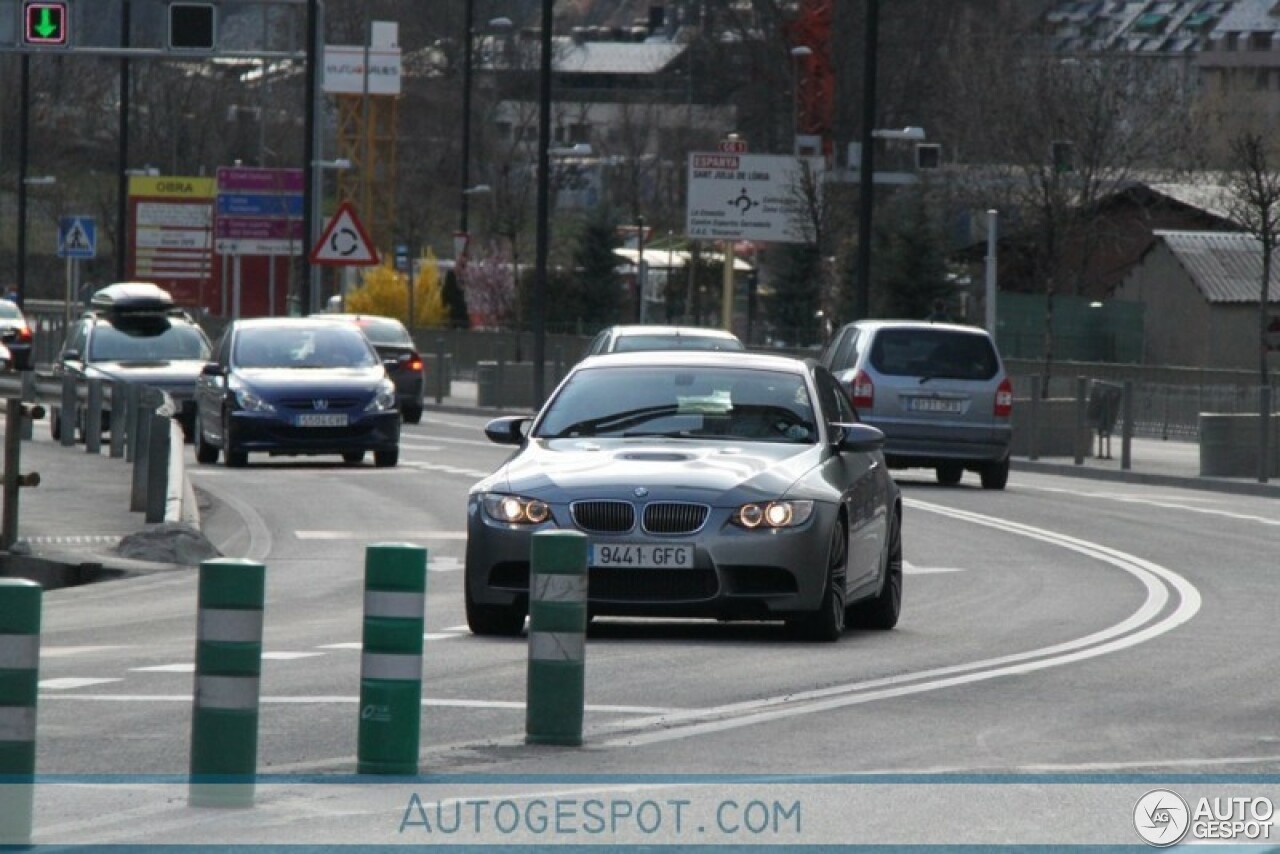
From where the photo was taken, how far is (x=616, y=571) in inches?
563

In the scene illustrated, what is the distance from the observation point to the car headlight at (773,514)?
1436cm

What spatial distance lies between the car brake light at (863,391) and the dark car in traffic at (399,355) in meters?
15.0

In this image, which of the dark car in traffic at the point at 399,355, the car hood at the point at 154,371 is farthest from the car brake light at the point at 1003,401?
the dark car in traffic at the point at 399,355

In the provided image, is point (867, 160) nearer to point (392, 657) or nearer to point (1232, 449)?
point (1232, 449)

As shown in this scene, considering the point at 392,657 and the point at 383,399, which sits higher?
the point at 392,657

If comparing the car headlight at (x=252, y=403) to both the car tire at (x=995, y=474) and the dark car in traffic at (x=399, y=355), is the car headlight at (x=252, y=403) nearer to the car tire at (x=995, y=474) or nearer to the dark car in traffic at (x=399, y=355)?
the car tire at (x=995, y=474)

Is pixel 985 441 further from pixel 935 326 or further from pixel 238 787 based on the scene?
pixel 238 787

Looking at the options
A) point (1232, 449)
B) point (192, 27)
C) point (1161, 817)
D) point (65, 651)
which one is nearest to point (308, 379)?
point (1232, 449)

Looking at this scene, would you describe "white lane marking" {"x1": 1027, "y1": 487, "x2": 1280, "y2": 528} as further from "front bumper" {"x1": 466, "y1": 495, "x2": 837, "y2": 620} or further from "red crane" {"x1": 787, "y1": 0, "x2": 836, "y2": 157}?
"red crane" {"x1": 787, "y1": 0, "x2": 836, "y2": 157}

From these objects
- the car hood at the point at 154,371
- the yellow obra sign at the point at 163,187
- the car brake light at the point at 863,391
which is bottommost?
the car hood at the point at 154,371

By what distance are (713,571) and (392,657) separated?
16.5ft

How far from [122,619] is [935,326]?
17.3 metres

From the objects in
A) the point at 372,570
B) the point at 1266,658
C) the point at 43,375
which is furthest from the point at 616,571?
the point at 43,375

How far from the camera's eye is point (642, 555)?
14.3 metres
